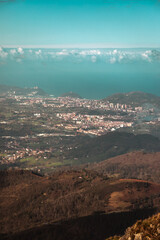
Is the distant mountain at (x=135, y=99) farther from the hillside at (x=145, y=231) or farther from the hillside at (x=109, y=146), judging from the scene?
the hillside at (x=145, y=231)

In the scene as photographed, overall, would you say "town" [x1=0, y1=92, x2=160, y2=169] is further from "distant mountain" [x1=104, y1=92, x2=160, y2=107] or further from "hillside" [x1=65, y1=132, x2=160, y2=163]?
"distant mountain" [x1=104, y1=92, x2=160, y2=107]

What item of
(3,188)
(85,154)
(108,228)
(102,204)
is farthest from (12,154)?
(108,228)

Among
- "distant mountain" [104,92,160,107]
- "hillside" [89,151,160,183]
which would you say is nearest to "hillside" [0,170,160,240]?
"hillside" [89,151,160,183]

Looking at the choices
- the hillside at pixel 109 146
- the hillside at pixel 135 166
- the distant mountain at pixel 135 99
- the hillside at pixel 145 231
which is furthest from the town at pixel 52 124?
the hillside at pixel 145 231

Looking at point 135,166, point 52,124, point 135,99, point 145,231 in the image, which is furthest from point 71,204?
point 135,99

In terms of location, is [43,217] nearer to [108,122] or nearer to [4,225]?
[4,225]
